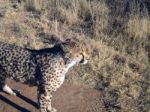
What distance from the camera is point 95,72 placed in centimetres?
623

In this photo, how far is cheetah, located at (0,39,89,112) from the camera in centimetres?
484

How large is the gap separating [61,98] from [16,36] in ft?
7.29

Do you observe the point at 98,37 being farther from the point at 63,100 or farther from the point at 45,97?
the point at 45,97

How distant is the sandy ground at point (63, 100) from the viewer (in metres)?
5.41

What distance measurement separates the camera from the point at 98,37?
7.16m

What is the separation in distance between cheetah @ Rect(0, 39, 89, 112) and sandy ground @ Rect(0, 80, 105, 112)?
302 mm

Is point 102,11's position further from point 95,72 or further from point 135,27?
point 95,72

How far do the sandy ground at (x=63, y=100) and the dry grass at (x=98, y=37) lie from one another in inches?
7.1

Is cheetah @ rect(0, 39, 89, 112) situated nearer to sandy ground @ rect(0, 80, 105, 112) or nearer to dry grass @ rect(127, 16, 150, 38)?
sandy ground @ rect(0, 80, 105, 112)

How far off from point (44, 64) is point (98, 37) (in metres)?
2.47

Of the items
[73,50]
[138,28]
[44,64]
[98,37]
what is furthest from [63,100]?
[138,28]

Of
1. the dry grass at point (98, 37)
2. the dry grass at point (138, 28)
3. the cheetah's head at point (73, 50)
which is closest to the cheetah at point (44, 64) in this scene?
the cheetah's head at point (73, 50)

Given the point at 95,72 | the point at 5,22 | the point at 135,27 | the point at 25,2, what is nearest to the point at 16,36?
the point at 5,22

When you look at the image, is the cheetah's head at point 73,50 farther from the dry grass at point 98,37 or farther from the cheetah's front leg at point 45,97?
the dry grass at point 98,37
